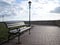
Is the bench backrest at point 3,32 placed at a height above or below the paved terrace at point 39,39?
above

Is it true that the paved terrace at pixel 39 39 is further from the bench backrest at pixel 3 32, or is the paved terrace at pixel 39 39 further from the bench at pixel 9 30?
the bench backrest at pixel 3 32

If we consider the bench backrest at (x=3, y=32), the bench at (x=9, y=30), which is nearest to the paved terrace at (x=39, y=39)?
the bench at (x=9, y=30)

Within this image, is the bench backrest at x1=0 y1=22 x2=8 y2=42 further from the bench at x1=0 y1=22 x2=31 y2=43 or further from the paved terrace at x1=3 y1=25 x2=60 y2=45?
the paved terrace at x1=3 y1=25 x2=60 y2=45

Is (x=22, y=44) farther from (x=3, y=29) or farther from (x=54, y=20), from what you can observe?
(x=54, y=20)

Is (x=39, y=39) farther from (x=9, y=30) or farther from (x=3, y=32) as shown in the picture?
(x=3, y=32)

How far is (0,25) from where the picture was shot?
1160 cm

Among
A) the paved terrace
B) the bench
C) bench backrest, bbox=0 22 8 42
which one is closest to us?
the paved terrace

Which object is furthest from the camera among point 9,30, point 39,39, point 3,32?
point 3,32

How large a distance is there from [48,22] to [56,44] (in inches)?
994

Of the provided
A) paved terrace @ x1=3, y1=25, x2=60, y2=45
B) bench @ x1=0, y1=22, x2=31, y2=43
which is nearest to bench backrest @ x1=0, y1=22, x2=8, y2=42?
bench @ x1=0, y1=22, x2=31, y2=43

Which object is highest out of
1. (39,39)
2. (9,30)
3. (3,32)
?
(9,30)

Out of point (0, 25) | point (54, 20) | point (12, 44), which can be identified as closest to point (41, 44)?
point (12, 44)

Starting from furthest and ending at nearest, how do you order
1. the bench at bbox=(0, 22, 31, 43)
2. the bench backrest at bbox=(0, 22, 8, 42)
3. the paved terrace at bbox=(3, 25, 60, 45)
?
the bench backrest at bbox=(0, 22, 8, 42), the bench at bbox=(0, 22, 31, 43), the paved terrace at bbox=(3, 25, 60, 45)

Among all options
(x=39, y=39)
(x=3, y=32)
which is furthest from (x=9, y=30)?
(x=39, y=39)
